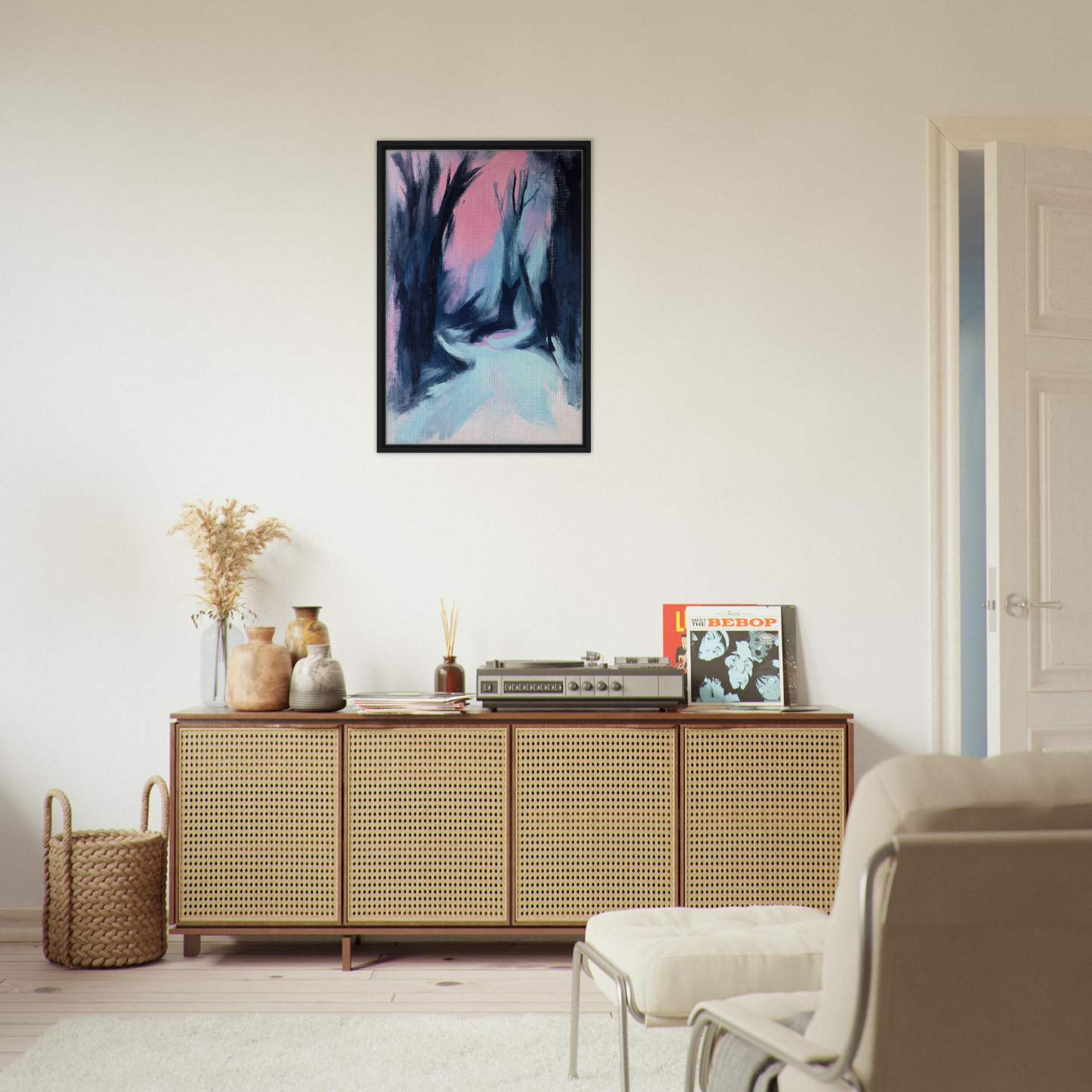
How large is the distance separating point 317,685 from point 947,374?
2299 millimetres

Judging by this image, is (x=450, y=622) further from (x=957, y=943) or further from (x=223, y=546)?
(x=957, y=943)

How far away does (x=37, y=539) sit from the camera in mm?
3521

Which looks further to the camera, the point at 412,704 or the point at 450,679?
the point at 450,679

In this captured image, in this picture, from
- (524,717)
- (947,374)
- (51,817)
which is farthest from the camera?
(947,374)

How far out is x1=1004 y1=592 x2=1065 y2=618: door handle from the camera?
3275mm

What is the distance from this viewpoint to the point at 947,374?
11.5 feet

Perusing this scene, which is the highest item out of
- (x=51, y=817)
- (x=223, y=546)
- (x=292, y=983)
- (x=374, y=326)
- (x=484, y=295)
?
(x=484, y=295)

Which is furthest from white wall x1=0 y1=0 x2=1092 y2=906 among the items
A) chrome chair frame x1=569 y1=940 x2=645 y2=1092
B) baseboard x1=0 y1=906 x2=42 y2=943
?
chrome chair frame x1=569 y1=940 x2=645 y2=1092

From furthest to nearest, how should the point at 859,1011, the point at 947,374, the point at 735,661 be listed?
the point at 947,374, the point at 735,661, the point at 859,1011

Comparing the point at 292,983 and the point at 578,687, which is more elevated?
the point at 578,687

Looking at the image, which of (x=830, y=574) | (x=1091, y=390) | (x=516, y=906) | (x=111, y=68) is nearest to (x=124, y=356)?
(x=111, y=68)

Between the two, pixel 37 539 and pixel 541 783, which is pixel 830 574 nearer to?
pixel 541 783

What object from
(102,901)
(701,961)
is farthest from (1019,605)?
(102,901)

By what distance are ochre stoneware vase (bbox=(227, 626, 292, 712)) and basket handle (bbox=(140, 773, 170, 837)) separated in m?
0.32
